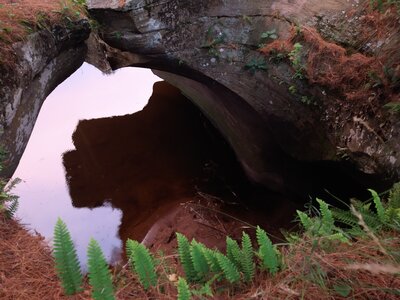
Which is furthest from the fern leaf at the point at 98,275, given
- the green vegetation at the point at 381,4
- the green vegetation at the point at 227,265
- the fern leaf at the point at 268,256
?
the green vegetation at the point at 381,4

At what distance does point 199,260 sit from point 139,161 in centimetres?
639

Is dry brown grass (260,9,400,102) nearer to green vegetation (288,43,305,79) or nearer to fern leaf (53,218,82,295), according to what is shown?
green vegetation (288,43,305,79)

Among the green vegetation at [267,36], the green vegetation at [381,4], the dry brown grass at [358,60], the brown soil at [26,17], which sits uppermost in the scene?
the brown soil at [26,17]

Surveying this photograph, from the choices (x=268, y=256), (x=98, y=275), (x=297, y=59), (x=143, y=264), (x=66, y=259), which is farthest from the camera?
(x=297, y=59)

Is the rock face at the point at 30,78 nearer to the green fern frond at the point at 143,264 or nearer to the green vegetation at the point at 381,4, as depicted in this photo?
the green fern frond at the point at 143,264

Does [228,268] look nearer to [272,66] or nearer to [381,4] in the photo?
[272,66]

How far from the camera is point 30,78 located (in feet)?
16.8

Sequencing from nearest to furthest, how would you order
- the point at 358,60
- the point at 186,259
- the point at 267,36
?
the point at 186,259
the point at 358,60
the point at 267,36

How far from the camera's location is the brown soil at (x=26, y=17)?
183 inches

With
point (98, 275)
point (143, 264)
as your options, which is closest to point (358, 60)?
point (143, 264)

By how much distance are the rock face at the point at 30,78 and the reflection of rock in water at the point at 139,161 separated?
2.41 m

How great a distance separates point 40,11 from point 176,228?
4.36m

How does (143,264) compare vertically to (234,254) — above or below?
above

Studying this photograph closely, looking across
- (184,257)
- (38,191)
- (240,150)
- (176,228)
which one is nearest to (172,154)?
(240,150)
